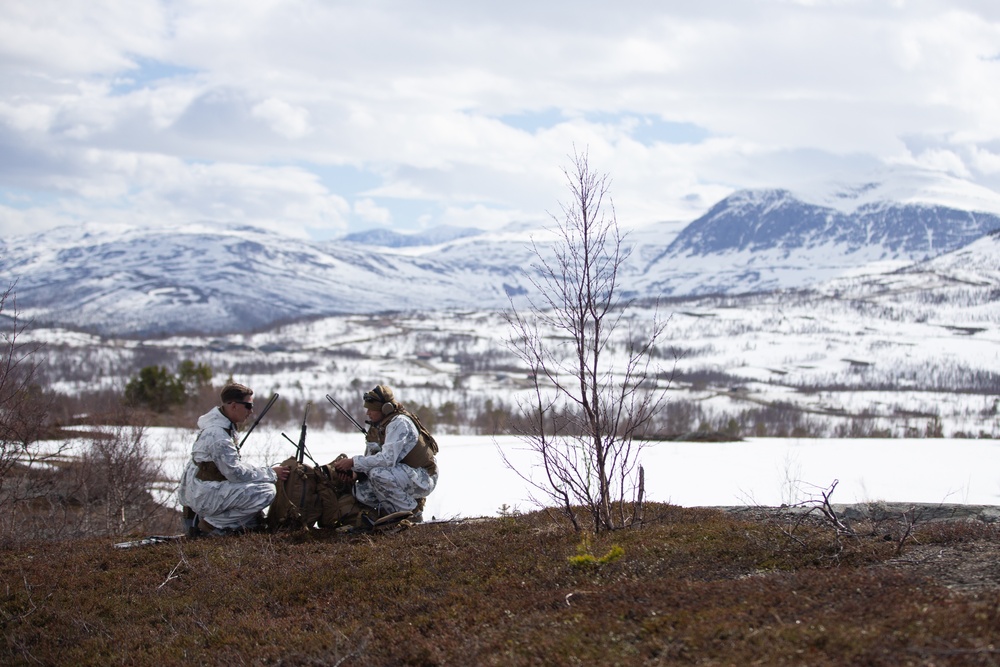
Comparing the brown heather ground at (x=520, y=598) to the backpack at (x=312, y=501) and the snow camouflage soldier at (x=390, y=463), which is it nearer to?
the backpack at (x=312, y=501)

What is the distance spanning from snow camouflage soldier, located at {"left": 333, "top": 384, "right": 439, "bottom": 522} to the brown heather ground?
2.35 feet

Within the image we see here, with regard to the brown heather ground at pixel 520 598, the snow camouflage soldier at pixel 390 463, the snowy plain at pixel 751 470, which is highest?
the snow camouflage soldier at pixel 390 463

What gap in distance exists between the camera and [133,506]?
21.4 m

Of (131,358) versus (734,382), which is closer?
→ (734,382)

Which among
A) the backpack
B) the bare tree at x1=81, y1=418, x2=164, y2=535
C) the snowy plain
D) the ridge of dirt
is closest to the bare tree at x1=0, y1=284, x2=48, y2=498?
the bare tree at x1=81, y1=418, x2=164, y2=535

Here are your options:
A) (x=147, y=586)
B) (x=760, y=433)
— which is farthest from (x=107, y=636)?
(x=760, y=433)

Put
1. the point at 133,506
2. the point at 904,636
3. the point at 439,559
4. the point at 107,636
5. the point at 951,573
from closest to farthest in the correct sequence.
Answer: the point at 904,636
the point at 951,573
the point at 107,636
the point at 439,559
the point at 133,506

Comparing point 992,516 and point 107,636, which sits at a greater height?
point 992,516

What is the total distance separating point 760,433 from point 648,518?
70592mm

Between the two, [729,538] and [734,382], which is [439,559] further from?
[734,382]

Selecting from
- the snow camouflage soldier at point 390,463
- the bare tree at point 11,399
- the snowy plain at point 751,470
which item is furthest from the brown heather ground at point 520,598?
the snowy plain at point 751,470

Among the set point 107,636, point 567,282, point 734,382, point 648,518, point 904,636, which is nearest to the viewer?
point 904,636

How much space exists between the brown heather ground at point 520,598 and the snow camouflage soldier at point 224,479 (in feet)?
1.74

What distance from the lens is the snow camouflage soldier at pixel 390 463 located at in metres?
10.5
